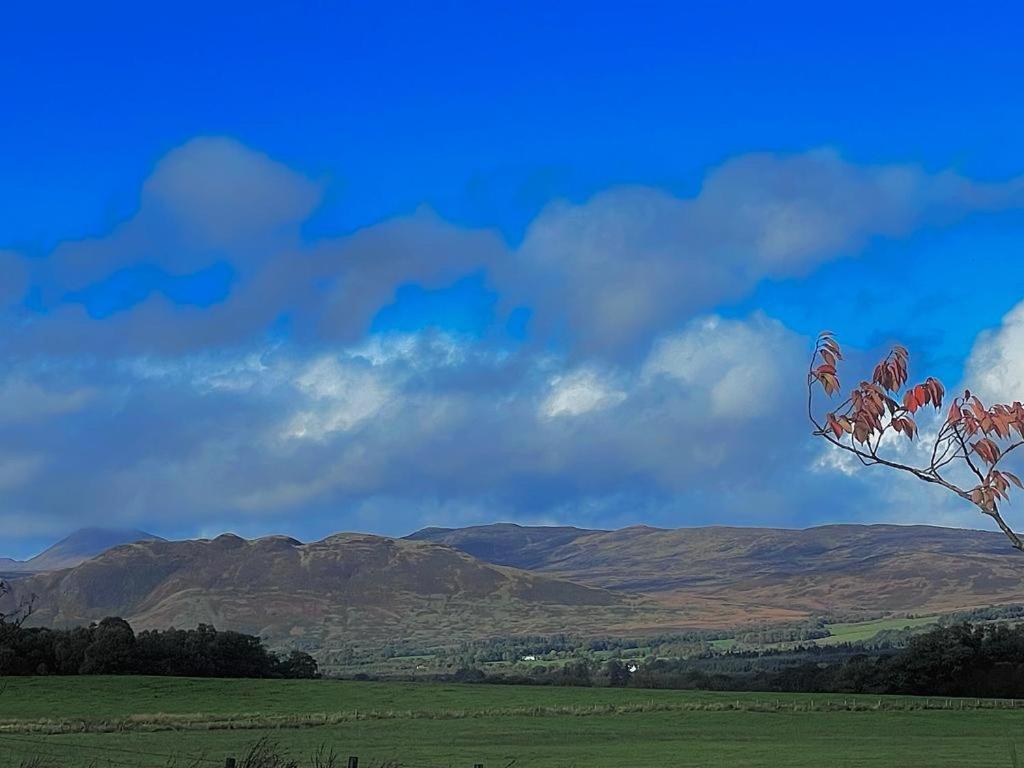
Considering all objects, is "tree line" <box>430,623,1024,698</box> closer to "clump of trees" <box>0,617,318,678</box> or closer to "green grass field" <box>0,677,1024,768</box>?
"green grass field" <box>0,677,1024,768</box>

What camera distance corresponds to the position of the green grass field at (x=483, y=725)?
46531 mm

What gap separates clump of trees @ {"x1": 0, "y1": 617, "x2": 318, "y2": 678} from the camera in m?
94.2

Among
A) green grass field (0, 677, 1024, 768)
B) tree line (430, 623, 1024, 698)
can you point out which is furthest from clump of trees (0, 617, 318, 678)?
tree line (430, 623, 1024, 698)

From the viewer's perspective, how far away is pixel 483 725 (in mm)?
66250

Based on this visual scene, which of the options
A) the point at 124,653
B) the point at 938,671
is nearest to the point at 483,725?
the point at 124,653

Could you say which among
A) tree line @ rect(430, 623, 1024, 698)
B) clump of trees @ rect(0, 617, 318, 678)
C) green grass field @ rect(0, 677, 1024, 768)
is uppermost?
clump of trees @ rect(0, 617, 318, 678)

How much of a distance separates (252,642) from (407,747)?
57098mm

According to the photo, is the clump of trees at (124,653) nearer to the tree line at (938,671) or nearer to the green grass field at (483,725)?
the green grass field at (483,725)

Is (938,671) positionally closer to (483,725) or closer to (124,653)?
(483,725)

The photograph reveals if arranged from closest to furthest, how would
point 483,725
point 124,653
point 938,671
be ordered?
1. point 483,725
2. point 938,671
3. point 124,653

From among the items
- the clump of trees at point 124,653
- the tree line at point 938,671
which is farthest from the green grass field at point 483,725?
the tree line at point 938,671

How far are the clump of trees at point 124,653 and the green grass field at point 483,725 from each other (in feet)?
23.9

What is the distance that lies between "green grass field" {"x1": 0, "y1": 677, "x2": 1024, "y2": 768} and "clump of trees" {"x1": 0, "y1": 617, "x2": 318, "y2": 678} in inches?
286

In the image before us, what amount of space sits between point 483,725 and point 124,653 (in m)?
41.1
